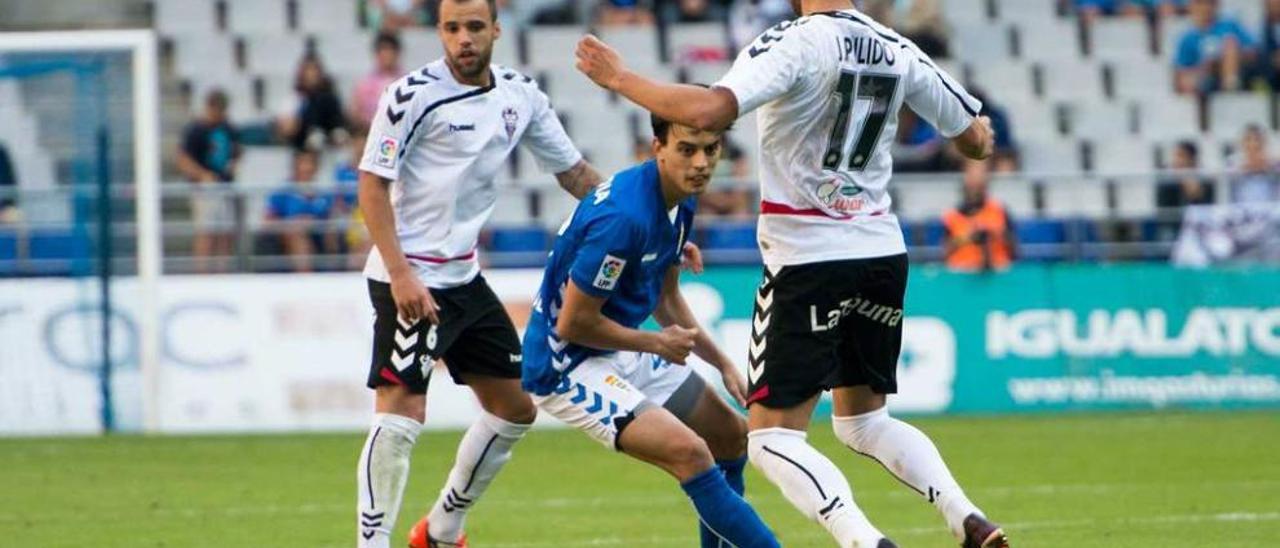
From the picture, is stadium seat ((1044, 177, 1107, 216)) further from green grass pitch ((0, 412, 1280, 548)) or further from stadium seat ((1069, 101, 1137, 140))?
stadium seat ((1069, 101, 1137, 140))

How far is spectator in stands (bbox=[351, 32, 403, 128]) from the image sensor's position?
66.6 ft

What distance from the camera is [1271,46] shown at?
23703mm

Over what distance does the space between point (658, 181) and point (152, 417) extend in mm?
9837

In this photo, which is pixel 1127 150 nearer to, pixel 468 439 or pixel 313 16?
pixel 313 16

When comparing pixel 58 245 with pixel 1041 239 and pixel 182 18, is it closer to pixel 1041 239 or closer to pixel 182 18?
pixel 182 18

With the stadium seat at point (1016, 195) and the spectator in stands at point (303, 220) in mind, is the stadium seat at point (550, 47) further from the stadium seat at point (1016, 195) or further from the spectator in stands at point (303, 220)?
the spectator in stands at point (303, 220)

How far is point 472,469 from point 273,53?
14.1 meters

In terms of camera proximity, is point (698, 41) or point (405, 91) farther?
point (698, 41)

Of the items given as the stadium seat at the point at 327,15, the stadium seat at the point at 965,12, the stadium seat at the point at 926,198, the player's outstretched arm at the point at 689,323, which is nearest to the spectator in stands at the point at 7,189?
the stadium seat at the point at 327,15

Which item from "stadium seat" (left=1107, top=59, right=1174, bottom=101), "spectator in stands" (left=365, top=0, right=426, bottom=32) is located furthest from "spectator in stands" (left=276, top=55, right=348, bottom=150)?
"stadium seat" (left=1107, top=59, right=1174, bottom=101)

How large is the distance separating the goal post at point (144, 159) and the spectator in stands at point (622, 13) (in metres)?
7.10

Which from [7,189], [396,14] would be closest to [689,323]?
[7,189]

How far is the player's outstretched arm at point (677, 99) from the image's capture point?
23.4ft

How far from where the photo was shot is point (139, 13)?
2258cm
